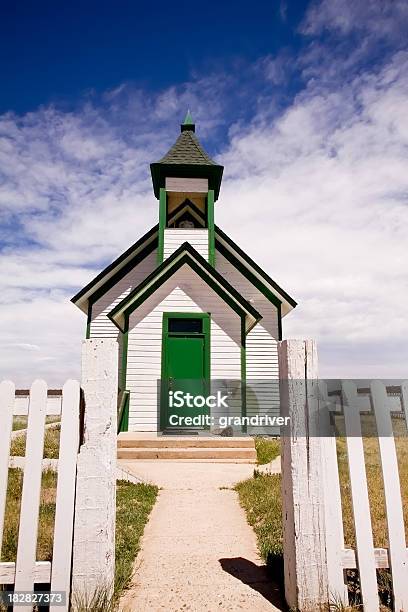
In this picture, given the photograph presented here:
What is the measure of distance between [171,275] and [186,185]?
4.04 meters

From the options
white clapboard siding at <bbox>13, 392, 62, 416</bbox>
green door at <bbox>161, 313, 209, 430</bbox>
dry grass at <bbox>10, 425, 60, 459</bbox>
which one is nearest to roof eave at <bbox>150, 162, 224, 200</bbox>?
green door at <bbox>161, 313, 209, 430</bbox>

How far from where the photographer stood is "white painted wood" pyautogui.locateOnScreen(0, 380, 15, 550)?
8.97 ft

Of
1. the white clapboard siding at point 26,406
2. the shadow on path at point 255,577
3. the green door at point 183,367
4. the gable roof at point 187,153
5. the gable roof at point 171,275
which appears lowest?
the shadow on path at point 255,577

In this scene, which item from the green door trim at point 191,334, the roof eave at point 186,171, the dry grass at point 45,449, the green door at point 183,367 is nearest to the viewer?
the dry grass at point 45,449

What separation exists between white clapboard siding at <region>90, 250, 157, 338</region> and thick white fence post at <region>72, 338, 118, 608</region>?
12.4 m

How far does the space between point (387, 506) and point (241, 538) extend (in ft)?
6.45

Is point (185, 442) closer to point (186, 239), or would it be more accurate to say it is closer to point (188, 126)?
point (186, 239)

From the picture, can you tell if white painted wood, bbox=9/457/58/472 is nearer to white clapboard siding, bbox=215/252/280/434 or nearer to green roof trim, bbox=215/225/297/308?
white clapboard siding, bbox=215/252/280/434

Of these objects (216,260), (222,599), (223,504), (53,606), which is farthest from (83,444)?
(216,260)

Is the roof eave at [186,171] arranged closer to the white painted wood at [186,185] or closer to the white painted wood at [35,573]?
the white painted wood at [186,185]

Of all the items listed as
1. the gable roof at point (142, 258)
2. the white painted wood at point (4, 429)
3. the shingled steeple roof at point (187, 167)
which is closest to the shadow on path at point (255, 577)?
the white painted wood at point (4, 429)

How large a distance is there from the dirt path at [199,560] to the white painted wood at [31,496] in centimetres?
69

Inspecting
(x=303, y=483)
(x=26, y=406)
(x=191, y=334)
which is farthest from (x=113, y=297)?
(x=303, y=483)

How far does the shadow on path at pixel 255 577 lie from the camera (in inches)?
117
